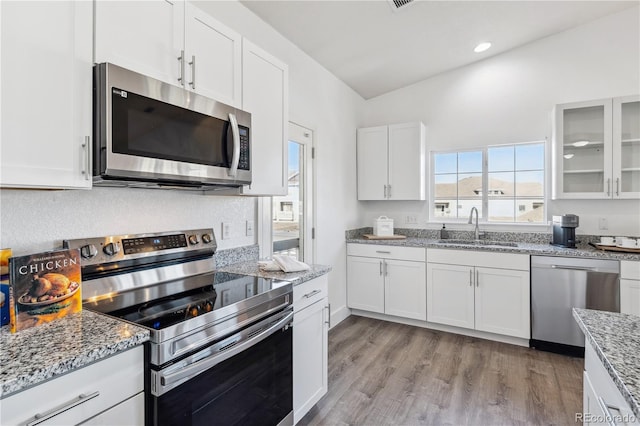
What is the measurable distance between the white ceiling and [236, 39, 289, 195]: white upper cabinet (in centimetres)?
66

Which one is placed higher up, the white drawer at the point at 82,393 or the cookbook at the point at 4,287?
the cookbook at the point at 4,287

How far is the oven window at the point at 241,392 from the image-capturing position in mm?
1149

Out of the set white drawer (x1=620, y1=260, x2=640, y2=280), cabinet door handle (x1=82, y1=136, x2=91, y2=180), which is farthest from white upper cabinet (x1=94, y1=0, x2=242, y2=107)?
white drawer (x1=620, y1=260, x2=640, y2=280)

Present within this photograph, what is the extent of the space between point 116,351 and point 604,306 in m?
3.44

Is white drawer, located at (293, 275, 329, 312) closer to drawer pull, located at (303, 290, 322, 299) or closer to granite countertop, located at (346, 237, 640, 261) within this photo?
drawer pull, located at (303, 290, 322, 299)

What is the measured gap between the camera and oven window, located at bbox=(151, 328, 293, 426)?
45.3 inches

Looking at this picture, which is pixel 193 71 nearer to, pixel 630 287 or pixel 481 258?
pixel 481 258

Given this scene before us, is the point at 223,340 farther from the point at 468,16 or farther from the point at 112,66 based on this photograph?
the point at 468,16

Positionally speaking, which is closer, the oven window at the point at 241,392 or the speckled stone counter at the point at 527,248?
the oven window at the point at 241,392

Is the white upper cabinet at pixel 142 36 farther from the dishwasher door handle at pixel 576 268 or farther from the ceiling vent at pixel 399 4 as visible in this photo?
the dishwasher door handle at pixel 576 268

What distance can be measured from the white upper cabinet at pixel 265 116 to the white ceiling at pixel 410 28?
0.66m

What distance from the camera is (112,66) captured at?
1.23 metres

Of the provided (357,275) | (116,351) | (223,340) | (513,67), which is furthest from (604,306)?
(116,351)

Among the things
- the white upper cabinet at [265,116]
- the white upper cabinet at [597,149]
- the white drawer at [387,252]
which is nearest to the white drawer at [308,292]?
the white upper cabinet at [265,116]
